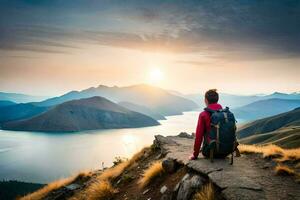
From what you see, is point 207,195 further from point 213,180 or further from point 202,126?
point 202,126

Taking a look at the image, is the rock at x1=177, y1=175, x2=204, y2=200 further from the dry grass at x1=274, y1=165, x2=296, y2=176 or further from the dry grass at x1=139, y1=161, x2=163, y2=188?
the dry grass at x1=274, y1=165, x2=296, y2=176

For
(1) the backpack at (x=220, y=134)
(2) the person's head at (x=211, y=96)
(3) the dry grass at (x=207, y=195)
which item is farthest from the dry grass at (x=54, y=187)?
(3) the dry grass at (x=207, y=195)

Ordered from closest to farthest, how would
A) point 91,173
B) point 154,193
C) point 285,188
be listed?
point 285,188
point 154,193
point 91,173

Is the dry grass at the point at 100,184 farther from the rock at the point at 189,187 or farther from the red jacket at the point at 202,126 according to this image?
the red jacket at the point at 202,126

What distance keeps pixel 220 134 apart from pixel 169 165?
9.11 ft

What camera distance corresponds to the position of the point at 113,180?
16.4 meters

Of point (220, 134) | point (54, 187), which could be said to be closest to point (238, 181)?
point (220, 134)

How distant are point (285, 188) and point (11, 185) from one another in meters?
159

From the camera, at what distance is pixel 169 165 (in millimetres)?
12211

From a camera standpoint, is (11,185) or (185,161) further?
(11,185)

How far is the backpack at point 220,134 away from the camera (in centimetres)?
1080

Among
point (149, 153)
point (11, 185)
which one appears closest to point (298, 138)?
point (149, 153)

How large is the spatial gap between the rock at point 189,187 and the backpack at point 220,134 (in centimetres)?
179

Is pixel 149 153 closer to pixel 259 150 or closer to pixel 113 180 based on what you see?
pixel 113 180
